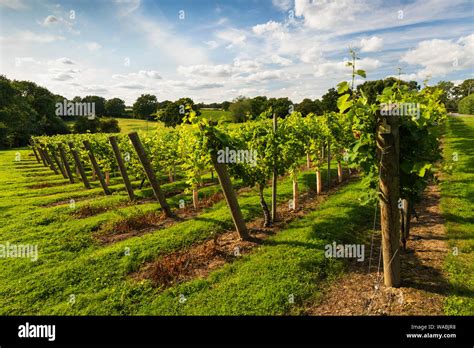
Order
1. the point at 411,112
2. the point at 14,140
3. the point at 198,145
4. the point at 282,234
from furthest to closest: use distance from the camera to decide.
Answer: the point at 14,140 < the point at 282,234 < the point at 198,145 < the point at 411,112

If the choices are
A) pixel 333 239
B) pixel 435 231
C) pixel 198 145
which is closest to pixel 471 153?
pixel 435 231

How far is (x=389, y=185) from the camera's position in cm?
578

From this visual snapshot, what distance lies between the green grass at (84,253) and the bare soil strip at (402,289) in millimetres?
4379

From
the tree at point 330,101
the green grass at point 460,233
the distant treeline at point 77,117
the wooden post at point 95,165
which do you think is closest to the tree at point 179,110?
the distant treeline at point 77,117

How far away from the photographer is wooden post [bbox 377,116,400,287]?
218 inches

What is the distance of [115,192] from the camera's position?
17.5 metres

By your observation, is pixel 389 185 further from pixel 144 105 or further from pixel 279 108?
pixel 144 105

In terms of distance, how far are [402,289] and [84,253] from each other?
31.0 feet

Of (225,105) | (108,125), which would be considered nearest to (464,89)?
(225,105)

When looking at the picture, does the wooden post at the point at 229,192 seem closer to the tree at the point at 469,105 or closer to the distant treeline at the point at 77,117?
the distant treeline at the point at 77,117

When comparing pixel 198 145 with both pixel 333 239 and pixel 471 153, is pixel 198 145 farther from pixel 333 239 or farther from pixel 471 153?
pixel 471 153

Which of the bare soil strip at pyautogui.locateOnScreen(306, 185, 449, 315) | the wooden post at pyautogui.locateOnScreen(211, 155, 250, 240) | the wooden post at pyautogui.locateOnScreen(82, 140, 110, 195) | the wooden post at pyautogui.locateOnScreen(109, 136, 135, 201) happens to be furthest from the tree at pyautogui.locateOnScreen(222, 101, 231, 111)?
the bare soil strip at pyautogui.locateOnScreen(306, 185, 449, 315)

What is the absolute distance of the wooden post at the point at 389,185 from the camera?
5547mm

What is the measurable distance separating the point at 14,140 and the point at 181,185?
62.2 m
